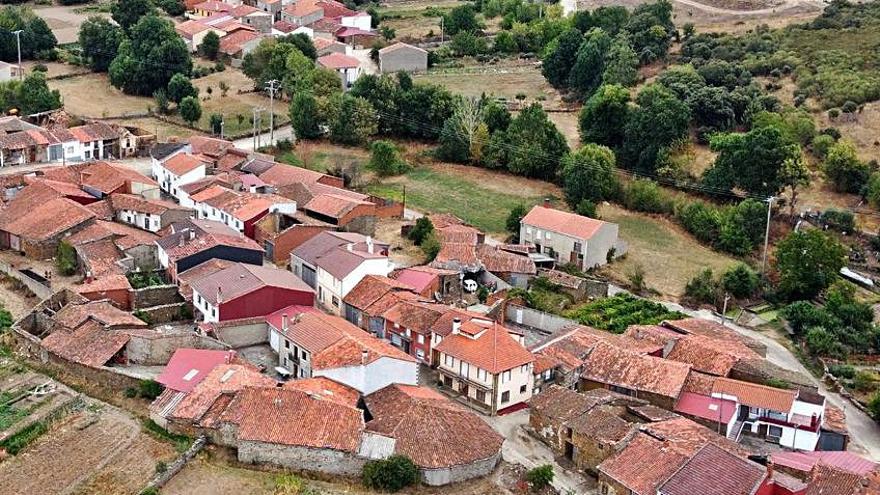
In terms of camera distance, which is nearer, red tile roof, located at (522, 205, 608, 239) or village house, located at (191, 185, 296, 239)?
village house, located at (191, 185, 296, 239)

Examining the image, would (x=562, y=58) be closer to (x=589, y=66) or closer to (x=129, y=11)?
(x=589, y=66)

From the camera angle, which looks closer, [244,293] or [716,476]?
[716,476]

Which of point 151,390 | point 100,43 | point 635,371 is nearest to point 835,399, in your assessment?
point 635,371

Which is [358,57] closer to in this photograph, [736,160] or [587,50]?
[587,50]

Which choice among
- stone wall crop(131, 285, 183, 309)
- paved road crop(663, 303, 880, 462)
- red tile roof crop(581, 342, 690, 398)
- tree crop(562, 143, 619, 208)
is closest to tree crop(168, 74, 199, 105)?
tree crop(562, 143, 619, 208)

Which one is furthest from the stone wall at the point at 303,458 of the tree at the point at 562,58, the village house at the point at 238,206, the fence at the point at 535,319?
the tree at the point at 562,58

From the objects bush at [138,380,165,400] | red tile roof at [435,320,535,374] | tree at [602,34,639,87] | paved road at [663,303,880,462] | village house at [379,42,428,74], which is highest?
tree at [602,34,639,87]

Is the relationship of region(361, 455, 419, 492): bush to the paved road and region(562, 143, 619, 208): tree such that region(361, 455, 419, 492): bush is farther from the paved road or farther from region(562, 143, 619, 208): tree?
region(562, 143, 619, 208): tree
